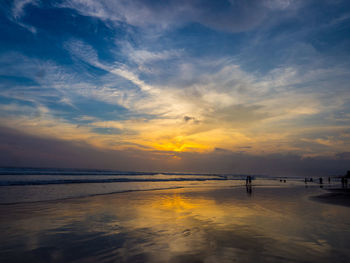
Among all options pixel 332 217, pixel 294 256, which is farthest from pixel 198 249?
pixel 332 217

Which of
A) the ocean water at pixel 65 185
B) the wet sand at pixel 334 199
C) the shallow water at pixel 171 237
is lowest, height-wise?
the ocean water at pixel 65 185

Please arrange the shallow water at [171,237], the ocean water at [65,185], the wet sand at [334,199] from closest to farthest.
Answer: the shallow water at [171,237] < the wet sand at [334,199] < the ocean water at [65,185]

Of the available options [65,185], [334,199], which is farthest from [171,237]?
[65,185]

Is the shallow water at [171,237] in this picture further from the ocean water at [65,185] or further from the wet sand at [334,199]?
the ocean water at [65,185]

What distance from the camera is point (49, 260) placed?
539 centimetres

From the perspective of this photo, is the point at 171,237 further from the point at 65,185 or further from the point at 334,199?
the point at 65,185

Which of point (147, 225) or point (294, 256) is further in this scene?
point (147, 225)

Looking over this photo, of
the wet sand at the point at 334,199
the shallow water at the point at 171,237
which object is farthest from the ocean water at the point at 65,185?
the wet sand at the point at 334,199

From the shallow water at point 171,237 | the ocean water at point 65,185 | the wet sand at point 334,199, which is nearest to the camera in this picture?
the shallow water at point 171,237

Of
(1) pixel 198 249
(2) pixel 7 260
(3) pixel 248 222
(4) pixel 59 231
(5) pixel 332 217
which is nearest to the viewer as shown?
(2) pixel 7 260

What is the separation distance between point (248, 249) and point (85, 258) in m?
4.60

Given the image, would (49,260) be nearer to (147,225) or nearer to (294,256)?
(147,225)

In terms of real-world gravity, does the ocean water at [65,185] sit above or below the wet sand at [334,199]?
below

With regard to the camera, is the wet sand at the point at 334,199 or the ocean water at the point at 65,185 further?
the ocean water at the point at 65,185
